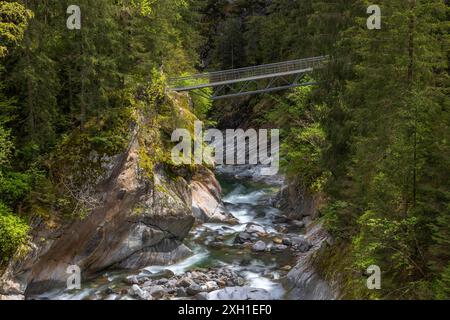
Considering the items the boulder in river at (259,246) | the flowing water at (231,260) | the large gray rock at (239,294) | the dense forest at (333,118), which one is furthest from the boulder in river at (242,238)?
the large gray rock at (239,294)

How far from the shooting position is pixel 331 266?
50.1ft

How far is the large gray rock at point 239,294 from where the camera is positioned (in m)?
15.7

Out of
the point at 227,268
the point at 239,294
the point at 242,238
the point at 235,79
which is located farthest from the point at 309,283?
the point at 235,79

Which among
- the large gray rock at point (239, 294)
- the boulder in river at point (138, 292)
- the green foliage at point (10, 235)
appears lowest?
the boulder in river at point (138, 292)

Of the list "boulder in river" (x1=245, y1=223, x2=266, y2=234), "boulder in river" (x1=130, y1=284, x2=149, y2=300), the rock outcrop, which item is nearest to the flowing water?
"boulder in river" (x1=130, y1=284, x2=149, y2=300)

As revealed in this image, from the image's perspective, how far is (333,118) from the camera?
655 inches

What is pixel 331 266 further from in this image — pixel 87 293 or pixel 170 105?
pixel 170 105

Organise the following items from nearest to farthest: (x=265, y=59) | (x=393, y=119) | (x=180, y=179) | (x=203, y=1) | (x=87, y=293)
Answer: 1. (x=393, y=119)
2. (x=87, y=293)
3. (x=180, y=179)
4. (x=265, y=59)
5. (x=203, y=1)

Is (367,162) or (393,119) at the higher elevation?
(393,119)

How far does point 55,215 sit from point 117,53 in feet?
26.5

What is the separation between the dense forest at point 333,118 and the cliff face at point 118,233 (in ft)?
2.48

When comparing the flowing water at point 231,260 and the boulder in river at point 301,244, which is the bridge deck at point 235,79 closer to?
the flowing water at point 231,260

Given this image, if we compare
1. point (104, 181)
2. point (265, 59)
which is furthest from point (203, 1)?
point (104, 181)

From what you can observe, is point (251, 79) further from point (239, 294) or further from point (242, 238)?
point (239, 294)
